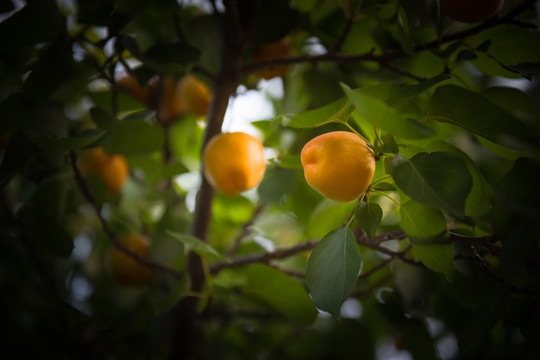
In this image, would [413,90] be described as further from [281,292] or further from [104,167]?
[104,167]

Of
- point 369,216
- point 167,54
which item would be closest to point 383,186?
point 369,216

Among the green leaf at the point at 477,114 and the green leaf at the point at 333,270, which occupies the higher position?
the green leaf at the point at 477,114

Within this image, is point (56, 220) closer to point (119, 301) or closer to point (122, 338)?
point (122, 338)

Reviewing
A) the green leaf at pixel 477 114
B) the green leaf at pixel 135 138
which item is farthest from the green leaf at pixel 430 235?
the green leaf at pixel 135 138

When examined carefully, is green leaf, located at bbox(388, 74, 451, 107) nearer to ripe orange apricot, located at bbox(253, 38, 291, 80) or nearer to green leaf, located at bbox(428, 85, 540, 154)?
green leaf, located at bbox(428, 85, 540, 154)

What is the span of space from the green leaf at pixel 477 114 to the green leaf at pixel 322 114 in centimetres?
13

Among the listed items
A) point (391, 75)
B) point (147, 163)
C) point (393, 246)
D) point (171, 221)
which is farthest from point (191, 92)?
point (393, 246)

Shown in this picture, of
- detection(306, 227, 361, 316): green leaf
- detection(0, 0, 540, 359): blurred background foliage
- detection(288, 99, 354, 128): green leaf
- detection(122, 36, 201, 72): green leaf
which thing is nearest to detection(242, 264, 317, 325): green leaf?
detection(0, 0, 540, 359): blurred background foliage

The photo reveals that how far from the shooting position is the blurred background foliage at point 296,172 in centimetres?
53

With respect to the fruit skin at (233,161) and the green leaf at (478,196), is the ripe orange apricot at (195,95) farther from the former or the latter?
the green leaf at (478,196)

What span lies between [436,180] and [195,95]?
0.85m

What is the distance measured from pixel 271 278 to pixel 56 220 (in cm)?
56

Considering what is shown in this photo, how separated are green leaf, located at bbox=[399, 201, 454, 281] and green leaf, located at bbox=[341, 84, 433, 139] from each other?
0.14 metres

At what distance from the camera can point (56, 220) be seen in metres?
0.92
